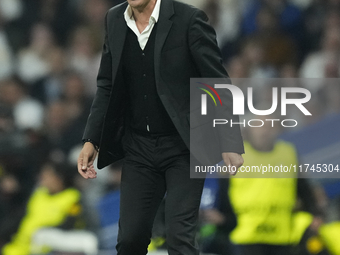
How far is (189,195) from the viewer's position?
255 cm

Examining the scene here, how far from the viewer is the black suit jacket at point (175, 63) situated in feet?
8.46

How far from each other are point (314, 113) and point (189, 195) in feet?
8.35

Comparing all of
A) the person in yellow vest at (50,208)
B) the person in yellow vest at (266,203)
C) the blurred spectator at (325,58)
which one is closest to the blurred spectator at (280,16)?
the blurred spectator at (325,58)

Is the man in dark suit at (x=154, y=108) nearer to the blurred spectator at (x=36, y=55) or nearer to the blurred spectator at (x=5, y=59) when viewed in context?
the blurred spectator at (x=36, y=55)

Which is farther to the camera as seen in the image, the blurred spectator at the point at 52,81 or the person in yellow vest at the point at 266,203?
the blurred spectator at the point at 52,81

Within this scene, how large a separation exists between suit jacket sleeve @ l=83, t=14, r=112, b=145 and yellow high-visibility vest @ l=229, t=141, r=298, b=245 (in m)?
1.59

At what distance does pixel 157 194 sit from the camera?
8.77 feet

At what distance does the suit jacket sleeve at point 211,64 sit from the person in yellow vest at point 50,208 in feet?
8.53

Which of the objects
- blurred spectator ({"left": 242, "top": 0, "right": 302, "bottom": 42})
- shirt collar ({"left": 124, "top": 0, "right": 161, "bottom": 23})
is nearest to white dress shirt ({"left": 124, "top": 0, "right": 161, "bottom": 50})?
shirt collar ({"left": 124, "top": 0, "right": 161, "bottom": 23})

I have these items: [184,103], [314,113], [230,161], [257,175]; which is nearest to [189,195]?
[230,161]

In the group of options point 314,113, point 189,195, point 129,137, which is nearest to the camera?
point 189,195

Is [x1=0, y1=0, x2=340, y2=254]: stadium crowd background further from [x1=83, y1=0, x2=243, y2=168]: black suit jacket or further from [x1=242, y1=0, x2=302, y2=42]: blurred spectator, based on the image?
[x1=83, y1=0, x2=243, y2=168]: black suit jacket

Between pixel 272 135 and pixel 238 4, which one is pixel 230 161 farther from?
pixel 238 4

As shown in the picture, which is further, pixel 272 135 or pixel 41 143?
pixel 41 143
